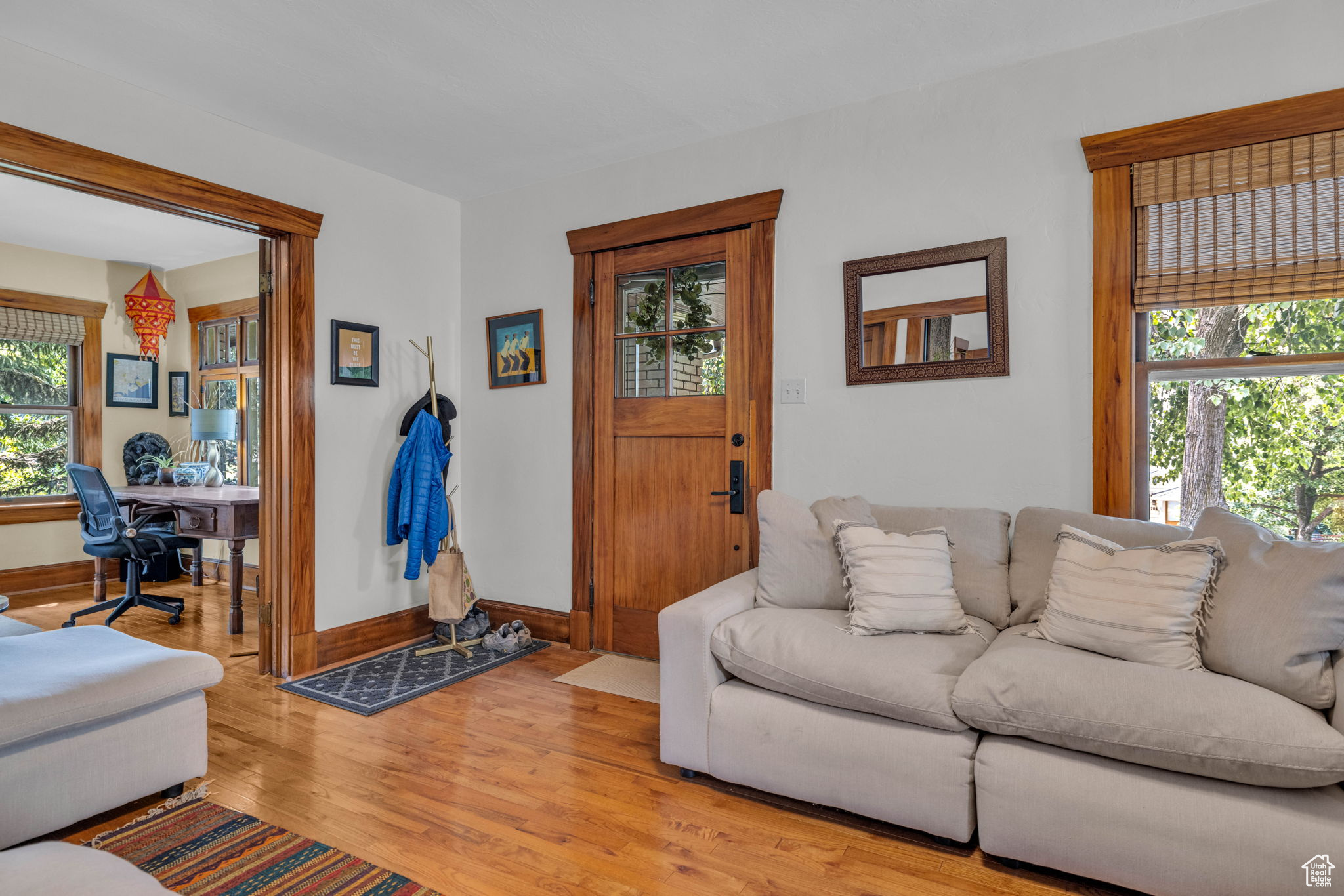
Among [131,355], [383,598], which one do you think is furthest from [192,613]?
[131,355]

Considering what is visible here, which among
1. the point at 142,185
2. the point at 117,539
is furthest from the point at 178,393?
the point at 142,185

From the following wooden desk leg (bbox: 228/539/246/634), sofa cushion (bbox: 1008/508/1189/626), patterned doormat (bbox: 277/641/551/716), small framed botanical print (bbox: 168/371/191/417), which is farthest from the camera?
small framed botanical print (bbox: 168/371/191/417)

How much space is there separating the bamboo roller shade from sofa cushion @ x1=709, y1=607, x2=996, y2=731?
1.36 meters

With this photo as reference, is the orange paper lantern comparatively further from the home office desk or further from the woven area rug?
the woven area rug

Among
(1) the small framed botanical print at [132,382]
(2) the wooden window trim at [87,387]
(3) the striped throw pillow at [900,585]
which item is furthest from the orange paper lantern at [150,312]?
(3) the striped throw pillow at [900,585]

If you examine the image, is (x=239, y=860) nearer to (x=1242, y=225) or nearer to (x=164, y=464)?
(x=1242, y=225)

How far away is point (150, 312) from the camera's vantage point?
5.49m

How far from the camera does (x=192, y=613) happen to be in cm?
459

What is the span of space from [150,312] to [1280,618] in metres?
6.76

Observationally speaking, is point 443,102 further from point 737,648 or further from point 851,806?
point 851,806

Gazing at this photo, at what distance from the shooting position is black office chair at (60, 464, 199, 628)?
4.31 m

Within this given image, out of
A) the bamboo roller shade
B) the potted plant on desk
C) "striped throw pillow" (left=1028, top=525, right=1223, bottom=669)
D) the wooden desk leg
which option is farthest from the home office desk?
the bamboo roller shade

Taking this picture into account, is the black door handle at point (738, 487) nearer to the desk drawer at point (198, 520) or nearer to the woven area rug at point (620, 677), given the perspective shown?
the woven area rug at point (620, 677)

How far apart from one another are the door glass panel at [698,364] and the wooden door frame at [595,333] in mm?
180
